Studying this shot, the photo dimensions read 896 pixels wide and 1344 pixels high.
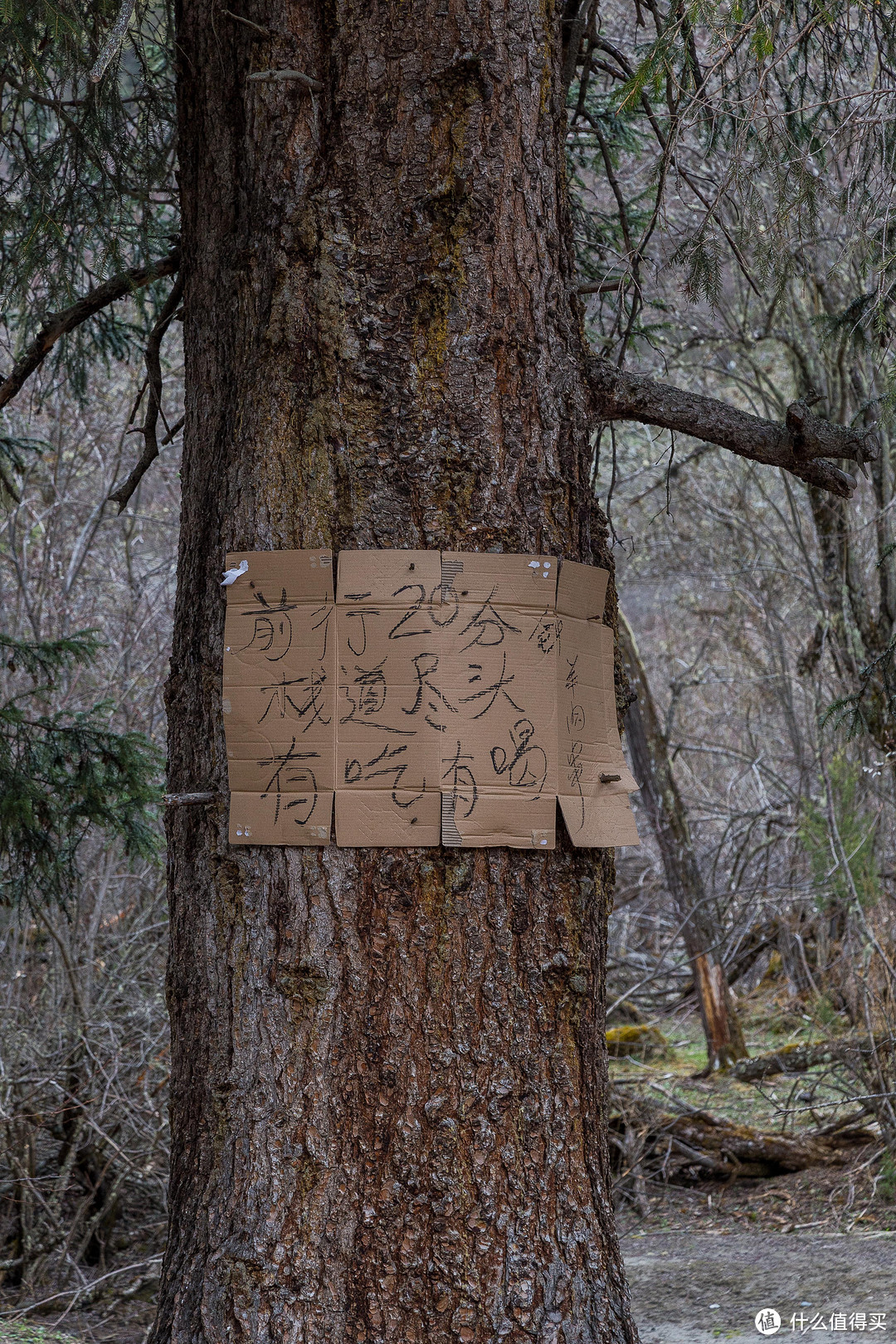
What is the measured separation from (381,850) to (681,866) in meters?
6.45

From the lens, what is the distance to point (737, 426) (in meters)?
2.33

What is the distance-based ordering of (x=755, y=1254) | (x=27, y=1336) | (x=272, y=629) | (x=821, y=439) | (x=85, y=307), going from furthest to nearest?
(x=755, y=1254), (x=27, y=1336), (x=85, y=307), (x=821, y=439), (x=272, y=629)

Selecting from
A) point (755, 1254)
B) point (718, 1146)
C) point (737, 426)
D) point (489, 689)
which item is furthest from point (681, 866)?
point (489, 689)

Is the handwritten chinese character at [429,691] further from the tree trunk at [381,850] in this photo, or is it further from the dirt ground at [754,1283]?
the dirt ground at [754,1283]

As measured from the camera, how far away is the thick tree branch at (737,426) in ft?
7.50

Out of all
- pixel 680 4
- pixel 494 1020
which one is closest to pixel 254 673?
pixel 494 1020

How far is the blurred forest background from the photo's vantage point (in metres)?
3.35

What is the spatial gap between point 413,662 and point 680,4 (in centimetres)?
198

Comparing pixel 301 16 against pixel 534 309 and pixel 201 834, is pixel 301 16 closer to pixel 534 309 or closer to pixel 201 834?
pixel 534 309

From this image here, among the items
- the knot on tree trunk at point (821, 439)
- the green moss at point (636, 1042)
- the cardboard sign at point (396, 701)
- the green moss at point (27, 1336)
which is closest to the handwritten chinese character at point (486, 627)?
the cardboard sign at point (396, 701)

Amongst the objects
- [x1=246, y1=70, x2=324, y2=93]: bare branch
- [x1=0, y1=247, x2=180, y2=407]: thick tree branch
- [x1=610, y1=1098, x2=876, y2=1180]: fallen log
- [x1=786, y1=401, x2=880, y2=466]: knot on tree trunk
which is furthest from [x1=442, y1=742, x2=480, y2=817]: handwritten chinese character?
[x1=610, y1=1098, x2=876, y2=1180]: fallen log

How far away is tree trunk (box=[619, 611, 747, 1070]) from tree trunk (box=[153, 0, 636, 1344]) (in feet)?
17.9

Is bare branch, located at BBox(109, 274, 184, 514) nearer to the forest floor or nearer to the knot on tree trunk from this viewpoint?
the knot on tree trunk

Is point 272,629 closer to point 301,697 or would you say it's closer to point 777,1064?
point 301,697
